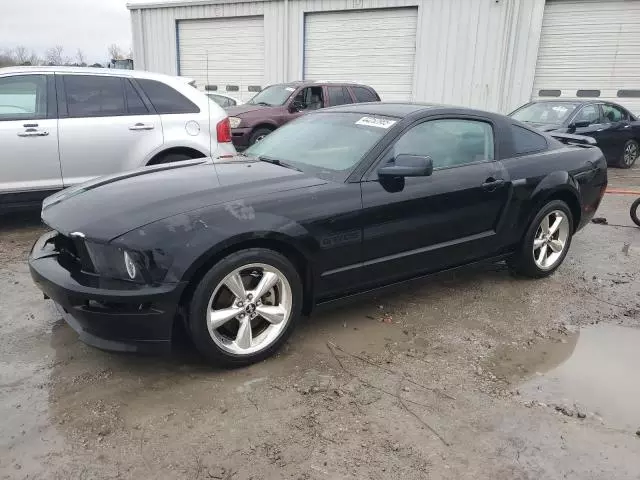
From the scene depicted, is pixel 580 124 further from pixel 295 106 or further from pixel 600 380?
pixel 600 380

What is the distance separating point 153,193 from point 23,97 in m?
3.22

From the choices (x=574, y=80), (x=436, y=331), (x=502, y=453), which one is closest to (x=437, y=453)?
(x=502, y=453)

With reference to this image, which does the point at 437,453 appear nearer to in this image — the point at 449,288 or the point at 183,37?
the point at 449,288

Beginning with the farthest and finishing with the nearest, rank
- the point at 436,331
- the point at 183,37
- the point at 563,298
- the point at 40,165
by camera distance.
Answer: the point at 183,37 → the point at 40,165 → the point at 563,298 → the point at 436,331

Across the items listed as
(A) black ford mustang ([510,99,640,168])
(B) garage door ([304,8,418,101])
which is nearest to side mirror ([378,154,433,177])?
(A) black ford mustang ([510,99,640,168])

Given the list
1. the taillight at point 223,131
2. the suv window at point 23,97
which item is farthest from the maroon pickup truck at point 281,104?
the suv window at point 23,97

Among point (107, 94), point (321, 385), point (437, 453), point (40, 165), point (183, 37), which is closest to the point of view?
point (437, 453)

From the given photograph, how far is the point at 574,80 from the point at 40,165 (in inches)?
536

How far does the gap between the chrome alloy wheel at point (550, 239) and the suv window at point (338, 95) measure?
699 cm

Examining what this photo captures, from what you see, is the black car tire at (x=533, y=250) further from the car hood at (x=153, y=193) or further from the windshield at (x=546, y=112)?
the windshield at (x=546, y=112)

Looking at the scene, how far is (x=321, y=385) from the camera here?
299 centimetres

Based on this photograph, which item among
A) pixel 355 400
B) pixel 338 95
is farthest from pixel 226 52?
pixel 355 400

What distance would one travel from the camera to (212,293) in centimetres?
288

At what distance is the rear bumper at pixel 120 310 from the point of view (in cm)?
273
